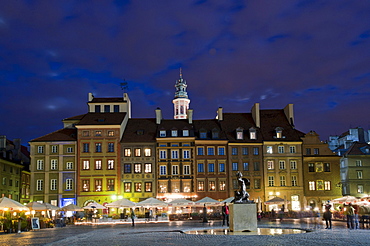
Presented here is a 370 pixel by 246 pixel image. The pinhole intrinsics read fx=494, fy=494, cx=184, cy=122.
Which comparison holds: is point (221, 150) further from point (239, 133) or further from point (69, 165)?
point (69, 165)

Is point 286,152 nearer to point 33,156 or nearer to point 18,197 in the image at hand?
point 33,156

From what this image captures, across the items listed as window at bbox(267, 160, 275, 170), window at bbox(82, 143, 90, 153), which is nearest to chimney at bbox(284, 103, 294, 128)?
window at bbox(267, 160, 275, 170)

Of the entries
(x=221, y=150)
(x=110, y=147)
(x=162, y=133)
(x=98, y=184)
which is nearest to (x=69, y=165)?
(x=98, y=184)

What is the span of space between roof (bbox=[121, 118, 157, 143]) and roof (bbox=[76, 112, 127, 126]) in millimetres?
2018

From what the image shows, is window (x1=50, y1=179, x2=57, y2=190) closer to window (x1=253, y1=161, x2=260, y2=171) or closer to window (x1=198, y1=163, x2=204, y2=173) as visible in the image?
window (x1=198, y1=163, x2=204, y2=173)

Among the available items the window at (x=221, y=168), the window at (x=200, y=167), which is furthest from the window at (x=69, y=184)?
the window at (x=221, y=168)

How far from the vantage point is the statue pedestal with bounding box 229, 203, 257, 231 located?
2719cm

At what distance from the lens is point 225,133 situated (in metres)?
64.2

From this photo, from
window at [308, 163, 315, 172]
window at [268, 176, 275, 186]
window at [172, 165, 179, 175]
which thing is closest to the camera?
window at [172, 165, 179, 175]

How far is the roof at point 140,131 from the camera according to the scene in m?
62.8

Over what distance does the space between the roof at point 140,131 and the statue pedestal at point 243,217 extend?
118ft

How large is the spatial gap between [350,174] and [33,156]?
144 ft

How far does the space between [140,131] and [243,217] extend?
1500 inches

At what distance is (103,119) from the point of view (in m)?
62.9
